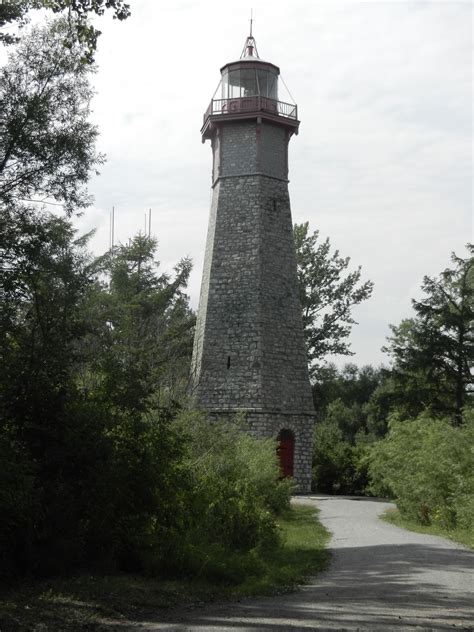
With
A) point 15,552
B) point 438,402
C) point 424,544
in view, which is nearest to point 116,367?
point 15,552

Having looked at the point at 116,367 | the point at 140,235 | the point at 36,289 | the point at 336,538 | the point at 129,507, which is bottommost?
the point at 336,538

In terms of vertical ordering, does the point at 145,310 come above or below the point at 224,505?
above

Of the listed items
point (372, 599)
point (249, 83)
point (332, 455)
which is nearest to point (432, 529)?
point (372, 599)

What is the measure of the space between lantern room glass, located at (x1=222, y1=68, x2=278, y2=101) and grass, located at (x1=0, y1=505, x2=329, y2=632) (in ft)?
75.1

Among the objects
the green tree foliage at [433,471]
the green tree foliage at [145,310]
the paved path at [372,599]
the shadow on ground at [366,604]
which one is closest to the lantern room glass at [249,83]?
the green tree foliage at [145,310]

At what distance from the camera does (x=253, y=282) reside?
1164 inches

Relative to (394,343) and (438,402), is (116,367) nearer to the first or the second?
(438,402)

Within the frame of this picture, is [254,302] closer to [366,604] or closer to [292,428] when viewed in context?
[292,428]

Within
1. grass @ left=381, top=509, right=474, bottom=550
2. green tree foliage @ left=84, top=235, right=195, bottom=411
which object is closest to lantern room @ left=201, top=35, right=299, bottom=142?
green tree foliage @ left=84, top=235, right=195, bottom=411

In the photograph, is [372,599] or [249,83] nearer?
[372,599]

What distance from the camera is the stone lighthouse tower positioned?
29016 mm

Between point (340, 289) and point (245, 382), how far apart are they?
1253cm

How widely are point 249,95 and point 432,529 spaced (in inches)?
773

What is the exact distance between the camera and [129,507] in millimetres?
10414
